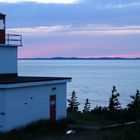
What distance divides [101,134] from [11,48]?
31.7 feet

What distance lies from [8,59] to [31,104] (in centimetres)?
492

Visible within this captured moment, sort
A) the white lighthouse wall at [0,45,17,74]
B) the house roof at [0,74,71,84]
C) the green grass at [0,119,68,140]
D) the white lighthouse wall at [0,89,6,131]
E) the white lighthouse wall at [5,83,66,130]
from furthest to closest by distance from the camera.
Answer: the white lighthouse wall at [0,45,17,74], the house roof at [0,74,71,84], the white lighthouse wall at [5,83,66,130], the white lighthouse wall at [0,89,6,131], the green grass at [0,119,68,140]

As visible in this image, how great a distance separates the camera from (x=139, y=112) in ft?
85.6

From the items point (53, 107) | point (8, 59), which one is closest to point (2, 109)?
point (53, 107)

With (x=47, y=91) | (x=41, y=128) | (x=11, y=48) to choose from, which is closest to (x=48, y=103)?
(x=47, y=91)

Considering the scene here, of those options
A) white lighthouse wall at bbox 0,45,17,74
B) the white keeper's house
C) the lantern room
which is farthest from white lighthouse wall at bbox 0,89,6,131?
the lantern room

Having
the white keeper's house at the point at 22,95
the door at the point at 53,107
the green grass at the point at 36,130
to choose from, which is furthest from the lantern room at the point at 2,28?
the green grass at the point at 36,130

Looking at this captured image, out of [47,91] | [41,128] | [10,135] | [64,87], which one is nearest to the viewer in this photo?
[10,135]

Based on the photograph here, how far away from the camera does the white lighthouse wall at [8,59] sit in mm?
25516

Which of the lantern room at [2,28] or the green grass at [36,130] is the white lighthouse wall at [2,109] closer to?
the green grass at [36,130]

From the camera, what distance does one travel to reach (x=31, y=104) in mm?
22188

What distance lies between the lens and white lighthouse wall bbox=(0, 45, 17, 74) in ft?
83.7

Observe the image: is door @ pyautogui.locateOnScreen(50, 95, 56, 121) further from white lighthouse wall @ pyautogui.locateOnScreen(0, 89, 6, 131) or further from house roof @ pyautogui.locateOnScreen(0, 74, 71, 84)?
white lighthouse wall @ pyautogui.locateOnScreen(0, 89, 6, 131)

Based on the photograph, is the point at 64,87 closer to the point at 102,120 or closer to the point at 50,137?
the point at 102,120
